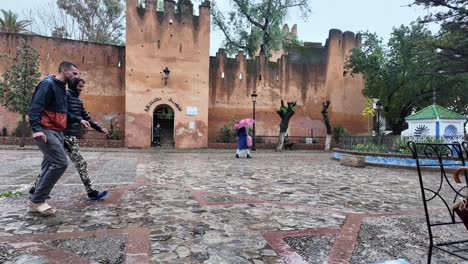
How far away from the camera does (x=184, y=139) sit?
814 inches

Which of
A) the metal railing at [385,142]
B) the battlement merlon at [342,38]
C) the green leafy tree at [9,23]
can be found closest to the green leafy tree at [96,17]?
the green leafy tree at [9,23]

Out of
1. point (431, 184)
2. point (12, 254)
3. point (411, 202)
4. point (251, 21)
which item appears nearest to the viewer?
point (12, 254)

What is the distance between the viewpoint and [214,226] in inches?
147

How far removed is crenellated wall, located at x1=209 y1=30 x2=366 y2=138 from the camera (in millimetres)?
23719

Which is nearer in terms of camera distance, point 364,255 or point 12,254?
point 12,254

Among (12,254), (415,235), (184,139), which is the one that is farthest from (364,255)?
(184,139)

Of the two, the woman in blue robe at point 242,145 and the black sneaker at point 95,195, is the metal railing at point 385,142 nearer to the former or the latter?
the woman in blue robe at point 242,145

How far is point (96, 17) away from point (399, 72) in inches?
1001

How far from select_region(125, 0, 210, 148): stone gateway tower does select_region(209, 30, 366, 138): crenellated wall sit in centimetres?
255

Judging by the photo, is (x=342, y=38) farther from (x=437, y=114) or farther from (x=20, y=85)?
(x=20, y=85)

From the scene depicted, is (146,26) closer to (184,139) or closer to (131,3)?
(131,3)

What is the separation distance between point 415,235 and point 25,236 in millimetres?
4168

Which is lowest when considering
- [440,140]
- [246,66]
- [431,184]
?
[431,184]

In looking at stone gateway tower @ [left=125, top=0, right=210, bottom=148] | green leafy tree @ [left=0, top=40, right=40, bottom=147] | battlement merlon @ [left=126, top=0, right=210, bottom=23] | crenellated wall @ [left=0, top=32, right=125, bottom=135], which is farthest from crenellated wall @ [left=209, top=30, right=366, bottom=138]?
green leafy tree @ [left=0, top=40, right=40, bottom=147]
